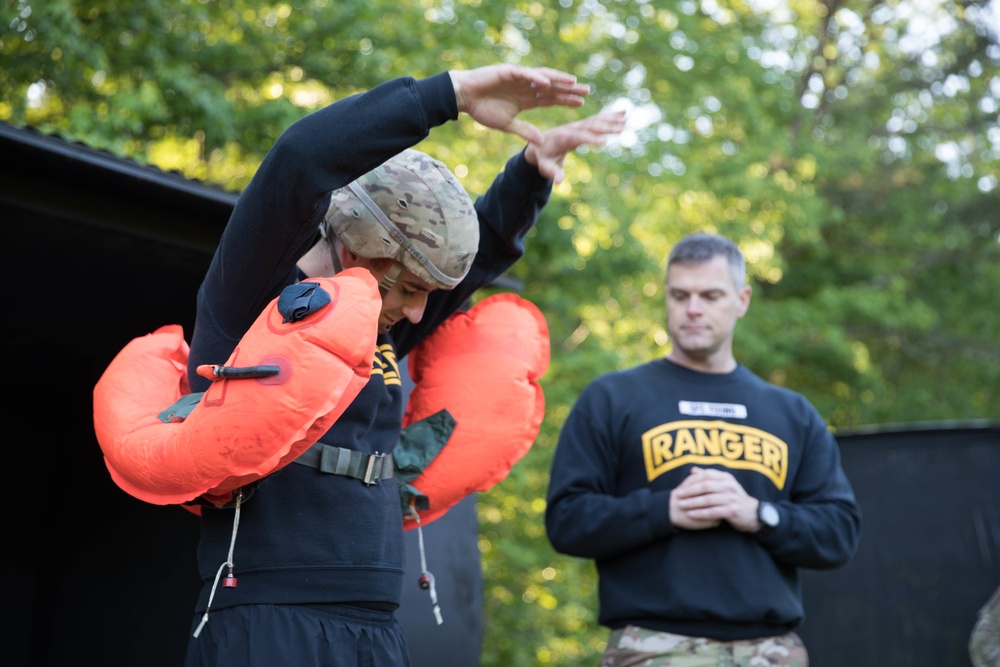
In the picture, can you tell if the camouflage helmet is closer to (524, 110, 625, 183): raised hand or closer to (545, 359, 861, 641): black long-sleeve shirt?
(524, 110, 625, 183): raised hand

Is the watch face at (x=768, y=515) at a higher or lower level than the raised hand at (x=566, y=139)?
lower

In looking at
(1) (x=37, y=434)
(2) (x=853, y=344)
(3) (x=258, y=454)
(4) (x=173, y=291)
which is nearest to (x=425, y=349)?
(3) (x=258, y=454)

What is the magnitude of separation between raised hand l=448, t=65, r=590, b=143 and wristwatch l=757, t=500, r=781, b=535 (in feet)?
5.05

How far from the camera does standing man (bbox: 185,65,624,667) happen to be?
2.04 m

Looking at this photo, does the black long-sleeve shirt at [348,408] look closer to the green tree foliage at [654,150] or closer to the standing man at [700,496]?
the standing man at [700,496]

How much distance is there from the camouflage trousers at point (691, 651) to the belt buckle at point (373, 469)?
49.9 inches

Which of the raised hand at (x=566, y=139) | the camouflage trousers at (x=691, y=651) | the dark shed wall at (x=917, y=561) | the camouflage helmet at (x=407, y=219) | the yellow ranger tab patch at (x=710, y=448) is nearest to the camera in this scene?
the camouflage helmet at (x=407, y=219)

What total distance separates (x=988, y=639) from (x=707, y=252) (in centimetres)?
174

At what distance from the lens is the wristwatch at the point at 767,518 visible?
10.9 feet

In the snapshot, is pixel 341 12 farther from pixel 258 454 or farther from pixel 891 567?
pixel 258 454

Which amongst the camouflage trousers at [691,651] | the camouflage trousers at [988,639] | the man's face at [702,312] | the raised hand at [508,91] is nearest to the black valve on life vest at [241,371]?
the raised hand at [508,91]

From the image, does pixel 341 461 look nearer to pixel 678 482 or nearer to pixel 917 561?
pixel 678 482

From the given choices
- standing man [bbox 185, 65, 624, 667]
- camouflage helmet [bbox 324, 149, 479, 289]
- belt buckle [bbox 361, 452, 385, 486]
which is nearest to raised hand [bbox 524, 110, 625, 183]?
standing man [bbox 185, 65, 624, 667]

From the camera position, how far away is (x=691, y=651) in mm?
3236
